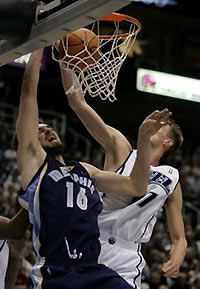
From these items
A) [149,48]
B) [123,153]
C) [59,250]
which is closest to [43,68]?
[149,48]

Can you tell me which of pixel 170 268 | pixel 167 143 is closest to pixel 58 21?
pixel 167 143

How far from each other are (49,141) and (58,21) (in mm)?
817

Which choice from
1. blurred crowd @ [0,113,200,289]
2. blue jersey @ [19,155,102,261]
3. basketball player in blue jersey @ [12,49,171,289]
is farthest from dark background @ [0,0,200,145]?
blue jersey @ [19,155,102,261]

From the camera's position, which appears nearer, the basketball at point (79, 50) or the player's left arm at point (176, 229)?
the basketball at point (79, 50)

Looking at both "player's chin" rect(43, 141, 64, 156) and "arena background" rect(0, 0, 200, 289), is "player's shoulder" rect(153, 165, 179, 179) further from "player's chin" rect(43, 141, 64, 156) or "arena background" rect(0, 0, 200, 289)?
"arena background" rect(0, 0, 200, 289)

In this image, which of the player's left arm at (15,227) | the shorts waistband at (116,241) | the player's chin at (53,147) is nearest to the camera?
the player's chin at (53,147)

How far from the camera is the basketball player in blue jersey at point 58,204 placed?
12.0 ft

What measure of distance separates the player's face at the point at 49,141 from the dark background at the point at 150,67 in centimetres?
1107

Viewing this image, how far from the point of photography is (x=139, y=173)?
400cm

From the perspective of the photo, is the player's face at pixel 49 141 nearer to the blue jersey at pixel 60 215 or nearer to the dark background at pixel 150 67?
the blue jersey at pixel 60 215

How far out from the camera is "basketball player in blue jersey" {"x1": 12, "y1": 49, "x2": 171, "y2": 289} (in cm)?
367

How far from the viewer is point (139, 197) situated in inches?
172

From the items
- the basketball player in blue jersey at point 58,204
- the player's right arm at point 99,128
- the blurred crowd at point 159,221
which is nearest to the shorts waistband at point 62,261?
the basketball player in blue jersey at point 58,204

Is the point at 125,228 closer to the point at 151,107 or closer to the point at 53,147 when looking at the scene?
the point at 53,147
